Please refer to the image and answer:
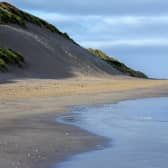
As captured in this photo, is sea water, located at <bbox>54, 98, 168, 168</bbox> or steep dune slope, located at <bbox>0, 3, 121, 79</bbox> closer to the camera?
sea water, located at <bbox>54, 98, 168, 168</bbox>

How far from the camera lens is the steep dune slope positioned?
39.0m

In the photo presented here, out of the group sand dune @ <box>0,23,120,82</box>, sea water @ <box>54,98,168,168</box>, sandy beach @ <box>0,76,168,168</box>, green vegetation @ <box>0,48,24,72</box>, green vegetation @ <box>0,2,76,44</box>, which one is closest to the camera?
sea water @ <box>54,98,168,168</box>

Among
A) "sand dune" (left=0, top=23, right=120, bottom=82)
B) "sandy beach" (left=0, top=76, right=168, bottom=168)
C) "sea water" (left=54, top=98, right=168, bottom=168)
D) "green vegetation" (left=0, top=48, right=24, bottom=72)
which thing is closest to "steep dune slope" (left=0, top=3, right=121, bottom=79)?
"sand dune" (left=0, top=23, right=120, bottom=82)

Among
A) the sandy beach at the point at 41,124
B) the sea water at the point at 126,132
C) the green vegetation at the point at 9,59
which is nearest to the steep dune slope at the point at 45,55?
the green vegetation at the point at 9,59

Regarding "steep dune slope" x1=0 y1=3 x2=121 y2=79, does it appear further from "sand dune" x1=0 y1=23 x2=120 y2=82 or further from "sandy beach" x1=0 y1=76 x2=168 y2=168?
"sandy beach" x1=0 y1=76 x2=168 y2=168

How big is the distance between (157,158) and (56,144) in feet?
6.99

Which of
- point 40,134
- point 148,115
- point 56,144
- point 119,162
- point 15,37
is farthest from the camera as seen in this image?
point 15,37

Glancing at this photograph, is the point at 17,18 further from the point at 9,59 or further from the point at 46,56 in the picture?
the point at 9,59

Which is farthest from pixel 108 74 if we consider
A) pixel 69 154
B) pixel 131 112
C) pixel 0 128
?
pixel 69 154

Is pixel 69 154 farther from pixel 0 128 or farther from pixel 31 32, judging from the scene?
pixel 31 32

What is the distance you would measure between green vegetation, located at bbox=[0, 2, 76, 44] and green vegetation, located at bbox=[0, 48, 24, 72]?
8.22 m

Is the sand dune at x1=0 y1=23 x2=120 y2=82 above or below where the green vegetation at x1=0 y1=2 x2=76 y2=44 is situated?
below

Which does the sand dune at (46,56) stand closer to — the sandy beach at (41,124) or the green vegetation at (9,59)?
the green vegetation at (9,59)

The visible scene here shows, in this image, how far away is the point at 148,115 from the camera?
16.8m
